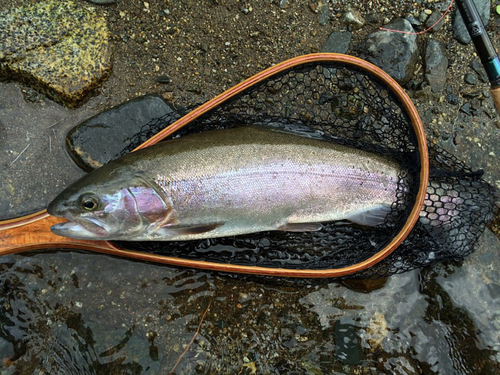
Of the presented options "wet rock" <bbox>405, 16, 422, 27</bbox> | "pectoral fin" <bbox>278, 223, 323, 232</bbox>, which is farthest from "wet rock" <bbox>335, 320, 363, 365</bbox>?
"wet rock" <bbox>405, 16, 422, 27</bbox>

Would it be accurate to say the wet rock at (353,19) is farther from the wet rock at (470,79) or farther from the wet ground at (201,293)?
the wet rock at (470,79)

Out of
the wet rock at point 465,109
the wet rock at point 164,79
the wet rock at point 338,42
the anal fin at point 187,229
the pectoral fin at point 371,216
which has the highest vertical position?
the wet rock at point 338,42

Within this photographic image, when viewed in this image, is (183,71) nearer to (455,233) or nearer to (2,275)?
(2,275)

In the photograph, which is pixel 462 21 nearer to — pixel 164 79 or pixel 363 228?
pixel 363 228

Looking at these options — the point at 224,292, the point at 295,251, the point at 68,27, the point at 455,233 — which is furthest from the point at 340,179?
the point at 68,27

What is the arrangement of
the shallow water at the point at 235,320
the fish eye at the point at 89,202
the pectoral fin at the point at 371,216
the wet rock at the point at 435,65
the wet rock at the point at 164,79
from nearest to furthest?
1. the fish eye at the point at 89,202
2. the shallow water at the point at 235,320
3. the pectoral fin at the point at 371,216
4. the wet rock at the point at 164,79
5. the wet rock at the point at 435,65

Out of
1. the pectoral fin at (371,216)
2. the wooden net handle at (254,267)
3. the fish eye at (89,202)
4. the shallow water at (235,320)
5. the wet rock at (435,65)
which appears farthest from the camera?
the wet rock at (435,65)

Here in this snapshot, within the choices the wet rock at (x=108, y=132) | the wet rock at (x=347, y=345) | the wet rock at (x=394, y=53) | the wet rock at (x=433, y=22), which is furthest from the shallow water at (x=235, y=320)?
the wet rock at (x=433, y=22)
